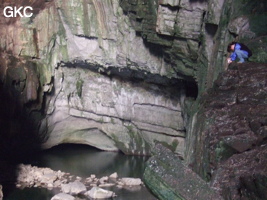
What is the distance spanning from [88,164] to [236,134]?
44.0ft

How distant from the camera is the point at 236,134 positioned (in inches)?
206

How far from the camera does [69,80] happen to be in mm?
18484

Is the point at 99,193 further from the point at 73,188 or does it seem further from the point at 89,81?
the point at 89,81

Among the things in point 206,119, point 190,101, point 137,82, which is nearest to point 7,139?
point 137,82

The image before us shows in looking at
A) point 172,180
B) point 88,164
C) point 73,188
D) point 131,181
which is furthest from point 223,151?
point 88,164

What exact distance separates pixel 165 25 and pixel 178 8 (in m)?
0.62

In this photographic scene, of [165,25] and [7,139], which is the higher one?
[165,25]

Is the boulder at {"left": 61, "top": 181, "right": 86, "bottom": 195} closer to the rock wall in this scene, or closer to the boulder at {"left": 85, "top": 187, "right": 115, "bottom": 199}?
the boulder at {"left": 85, "top": 187, "right": 115, "bottom": 199}

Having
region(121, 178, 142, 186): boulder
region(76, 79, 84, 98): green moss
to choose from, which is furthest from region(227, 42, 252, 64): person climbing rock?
region(76, 79, 84, 98): green moss

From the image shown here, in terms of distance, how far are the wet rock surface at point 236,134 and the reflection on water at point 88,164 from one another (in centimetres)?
910

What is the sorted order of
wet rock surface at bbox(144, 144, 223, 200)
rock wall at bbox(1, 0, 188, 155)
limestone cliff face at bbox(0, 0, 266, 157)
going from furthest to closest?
rock wall at bbox(1, 0, 188, 155), limestone cliff face at bbox(0, 0, 266, 157), wet rock surface at bbox(144, 144, 223, 200)

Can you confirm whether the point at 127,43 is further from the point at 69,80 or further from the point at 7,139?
the point at 7,139

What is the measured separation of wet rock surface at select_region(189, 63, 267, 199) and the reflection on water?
358 inches

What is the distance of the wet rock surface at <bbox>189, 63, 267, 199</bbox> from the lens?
4.62 meters
